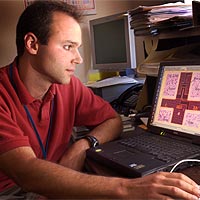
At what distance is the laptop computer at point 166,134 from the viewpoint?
2.97 ft

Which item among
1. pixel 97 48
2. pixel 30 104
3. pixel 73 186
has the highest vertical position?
pixel 97 48

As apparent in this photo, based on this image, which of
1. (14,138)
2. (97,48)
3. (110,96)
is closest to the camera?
(14,138)

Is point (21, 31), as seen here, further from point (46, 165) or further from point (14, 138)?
point (46, 165)

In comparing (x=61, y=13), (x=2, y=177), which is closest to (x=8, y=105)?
(x=2, y=177)

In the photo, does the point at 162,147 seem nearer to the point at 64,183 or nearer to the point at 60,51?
the point at 64,183

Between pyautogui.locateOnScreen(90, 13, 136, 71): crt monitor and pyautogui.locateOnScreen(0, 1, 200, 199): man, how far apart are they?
26.2 inches

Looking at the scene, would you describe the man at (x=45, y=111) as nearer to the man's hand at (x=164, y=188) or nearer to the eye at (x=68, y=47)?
the eye at (x=68, y=47)

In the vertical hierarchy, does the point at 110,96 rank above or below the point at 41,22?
below

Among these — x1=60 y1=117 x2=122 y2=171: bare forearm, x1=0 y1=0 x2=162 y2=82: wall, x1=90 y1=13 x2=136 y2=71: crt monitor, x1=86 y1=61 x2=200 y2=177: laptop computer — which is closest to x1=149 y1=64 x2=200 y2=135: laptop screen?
x1=86 y1=61 x2=200 y2=177: laptop computer

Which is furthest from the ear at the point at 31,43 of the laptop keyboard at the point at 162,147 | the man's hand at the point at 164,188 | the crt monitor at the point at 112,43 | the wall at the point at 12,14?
the wall at the point at 12,14

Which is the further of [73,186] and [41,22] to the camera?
[41,22]

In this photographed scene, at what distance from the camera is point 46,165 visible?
0.93 meters

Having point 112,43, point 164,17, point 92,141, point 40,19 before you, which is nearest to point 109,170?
point 92,141

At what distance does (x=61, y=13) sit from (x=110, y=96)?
82 centimetres
